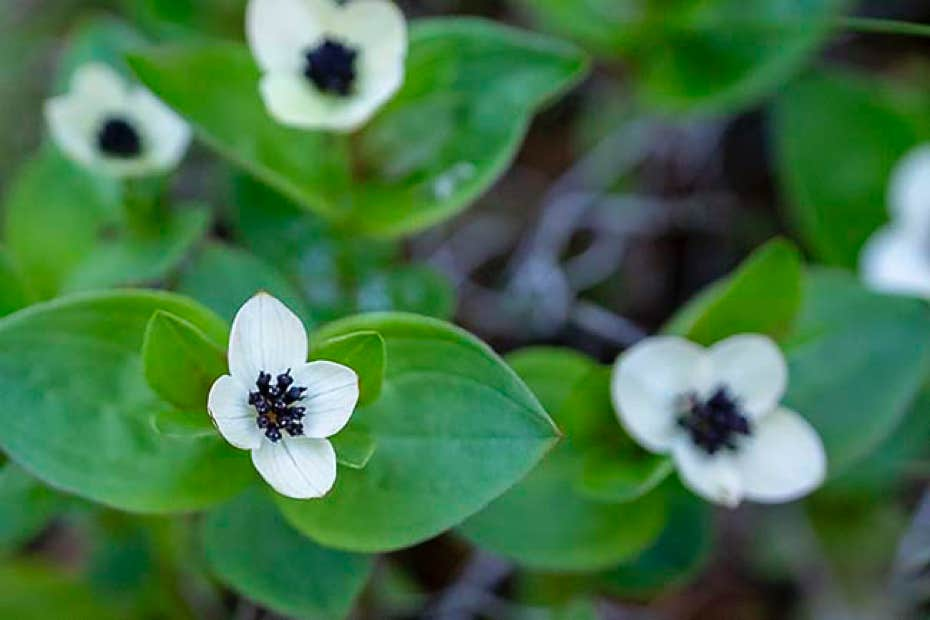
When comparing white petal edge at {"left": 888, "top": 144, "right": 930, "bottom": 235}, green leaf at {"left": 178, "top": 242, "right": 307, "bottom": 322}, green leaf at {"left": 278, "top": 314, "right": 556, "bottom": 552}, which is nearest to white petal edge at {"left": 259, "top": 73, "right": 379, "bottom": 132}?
green leaf at {"left": 178, "top": 242, "right": 307, "bottom": 322}

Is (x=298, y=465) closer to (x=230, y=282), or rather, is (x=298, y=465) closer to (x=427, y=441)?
(x=427, y=441)

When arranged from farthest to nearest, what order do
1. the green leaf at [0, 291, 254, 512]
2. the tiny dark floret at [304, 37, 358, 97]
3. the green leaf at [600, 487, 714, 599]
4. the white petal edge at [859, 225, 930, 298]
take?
1. the white petal edge at [859, 225, 930, 298]
2. the green leaf at [600, 487, 714, 599]
3. the tiny dark floret at [304, 37, 358, 97]
4. the green leaf at [0, 291, 254, 512]

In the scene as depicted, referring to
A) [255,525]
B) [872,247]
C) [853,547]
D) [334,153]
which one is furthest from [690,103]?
[255,525]

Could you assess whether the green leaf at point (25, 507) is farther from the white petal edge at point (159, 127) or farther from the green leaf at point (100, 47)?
the green leaf at point (100, 47)

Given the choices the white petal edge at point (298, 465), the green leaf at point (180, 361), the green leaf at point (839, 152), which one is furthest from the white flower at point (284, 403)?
the green leaf at point (839, 152)

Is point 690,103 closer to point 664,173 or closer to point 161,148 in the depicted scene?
point 664,173

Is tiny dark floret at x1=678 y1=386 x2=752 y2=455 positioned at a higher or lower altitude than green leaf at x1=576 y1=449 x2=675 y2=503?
higher

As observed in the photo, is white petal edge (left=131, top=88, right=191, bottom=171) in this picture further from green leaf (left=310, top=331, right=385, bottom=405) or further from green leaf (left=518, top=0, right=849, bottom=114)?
green leaf (left=518, top=0, right=849, bottom=114)
